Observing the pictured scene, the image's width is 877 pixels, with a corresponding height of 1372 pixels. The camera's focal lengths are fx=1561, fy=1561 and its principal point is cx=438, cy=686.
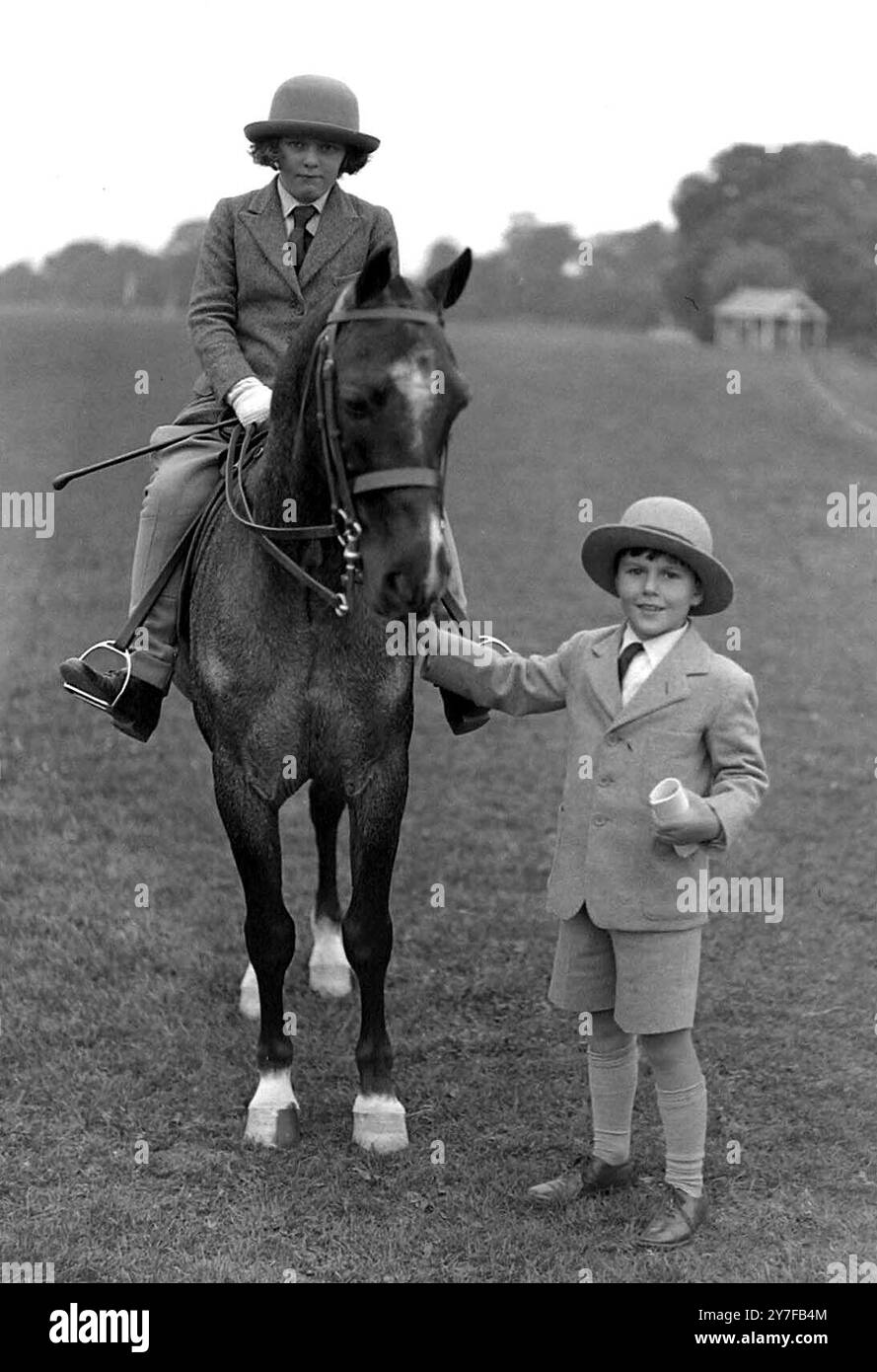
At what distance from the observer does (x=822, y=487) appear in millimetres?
24469

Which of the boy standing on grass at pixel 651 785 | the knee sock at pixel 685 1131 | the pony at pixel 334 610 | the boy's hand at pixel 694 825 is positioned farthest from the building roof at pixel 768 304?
the boy's hand at pixel 694 825

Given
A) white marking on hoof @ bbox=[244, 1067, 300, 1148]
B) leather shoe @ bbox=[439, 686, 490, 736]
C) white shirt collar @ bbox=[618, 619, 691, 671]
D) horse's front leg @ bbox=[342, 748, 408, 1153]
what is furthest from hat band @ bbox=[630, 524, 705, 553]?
white marking on hoof @ bbox=[244, 1067, 300, 1148]

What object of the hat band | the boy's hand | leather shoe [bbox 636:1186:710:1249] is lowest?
leather shoe [bbox 636:1186:710:1249]

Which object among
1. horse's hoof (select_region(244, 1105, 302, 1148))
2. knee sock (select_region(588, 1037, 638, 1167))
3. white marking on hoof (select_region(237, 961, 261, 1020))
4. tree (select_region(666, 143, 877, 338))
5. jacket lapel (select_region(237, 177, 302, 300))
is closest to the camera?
knee sock (select_region(588, 1037, 638, 1167))

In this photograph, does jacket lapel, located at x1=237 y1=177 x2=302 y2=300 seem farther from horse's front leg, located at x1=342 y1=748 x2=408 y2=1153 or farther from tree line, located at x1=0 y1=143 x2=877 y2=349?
tree line, located at x1=0 y1=143 x2=877 y2=349

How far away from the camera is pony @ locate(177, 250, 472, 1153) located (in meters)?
4.11

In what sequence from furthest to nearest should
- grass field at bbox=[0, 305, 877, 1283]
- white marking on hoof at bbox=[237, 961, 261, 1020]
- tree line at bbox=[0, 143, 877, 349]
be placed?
tree line at bbox=[0, 143, 877, 349], white marking on hoof at bbox=[237, 961, 261, 1020], grass field at bbox=[0, 305, 877, 1283]

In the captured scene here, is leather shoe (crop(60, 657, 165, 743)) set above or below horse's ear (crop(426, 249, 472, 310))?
below

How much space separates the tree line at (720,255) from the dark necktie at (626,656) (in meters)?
25.7

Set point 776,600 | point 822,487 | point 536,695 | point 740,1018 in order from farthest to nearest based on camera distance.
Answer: point 822,487 → point 776,600 → point 740,1018 → point 536,695

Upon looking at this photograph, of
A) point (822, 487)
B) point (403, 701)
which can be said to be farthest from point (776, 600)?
point (403, 701)

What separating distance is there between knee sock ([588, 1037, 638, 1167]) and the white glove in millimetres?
2342
